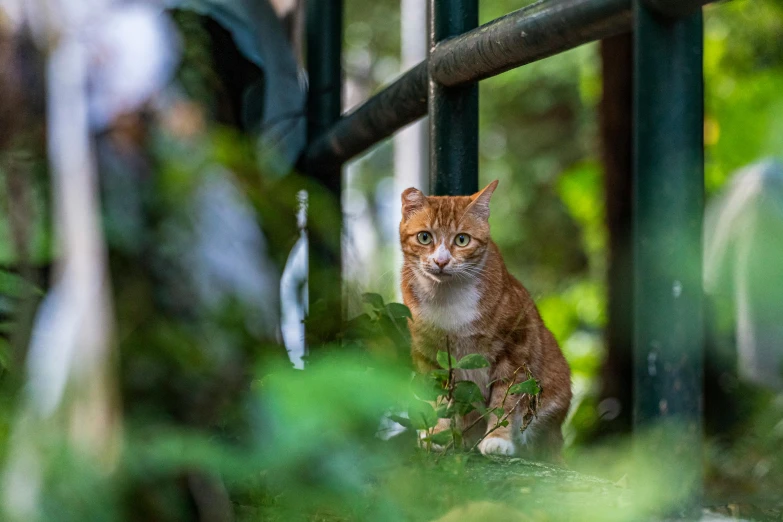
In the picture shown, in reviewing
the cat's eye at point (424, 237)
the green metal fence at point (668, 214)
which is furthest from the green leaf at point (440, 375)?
the cat's eye at point (424, 237)

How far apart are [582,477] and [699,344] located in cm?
37

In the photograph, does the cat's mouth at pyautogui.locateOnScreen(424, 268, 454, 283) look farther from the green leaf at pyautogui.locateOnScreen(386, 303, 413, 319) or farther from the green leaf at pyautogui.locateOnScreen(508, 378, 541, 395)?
the green leaf at pyautogui.locateOnScreen(508, 378, 541, 395)

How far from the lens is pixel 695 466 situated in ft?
2.46

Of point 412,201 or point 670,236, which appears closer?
point 670,236

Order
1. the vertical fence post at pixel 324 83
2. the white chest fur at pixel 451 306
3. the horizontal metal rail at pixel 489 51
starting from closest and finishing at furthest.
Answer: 1. the horizontal metal rail at pixel 489 51
2. the white chest fur at pixel 451 306
3. the vertical fence post at pixel 324 83

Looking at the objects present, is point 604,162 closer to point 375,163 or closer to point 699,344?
point 699,344

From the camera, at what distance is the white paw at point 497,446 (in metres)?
1.46

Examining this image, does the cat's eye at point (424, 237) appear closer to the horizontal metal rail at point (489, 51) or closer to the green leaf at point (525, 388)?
the horizontal metal rail at point (489, 51)

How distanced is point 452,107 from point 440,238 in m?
0.43

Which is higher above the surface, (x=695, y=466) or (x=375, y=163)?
(x=375, y=163)

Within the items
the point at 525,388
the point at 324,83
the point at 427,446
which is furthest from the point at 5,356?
the point at 324,83

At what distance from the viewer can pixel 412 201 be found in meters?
1.77

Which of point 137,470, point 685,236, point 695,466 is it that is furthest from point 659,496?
point 137,470

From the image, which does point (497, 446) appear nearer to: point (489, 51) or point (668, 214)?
point (489, 51)
